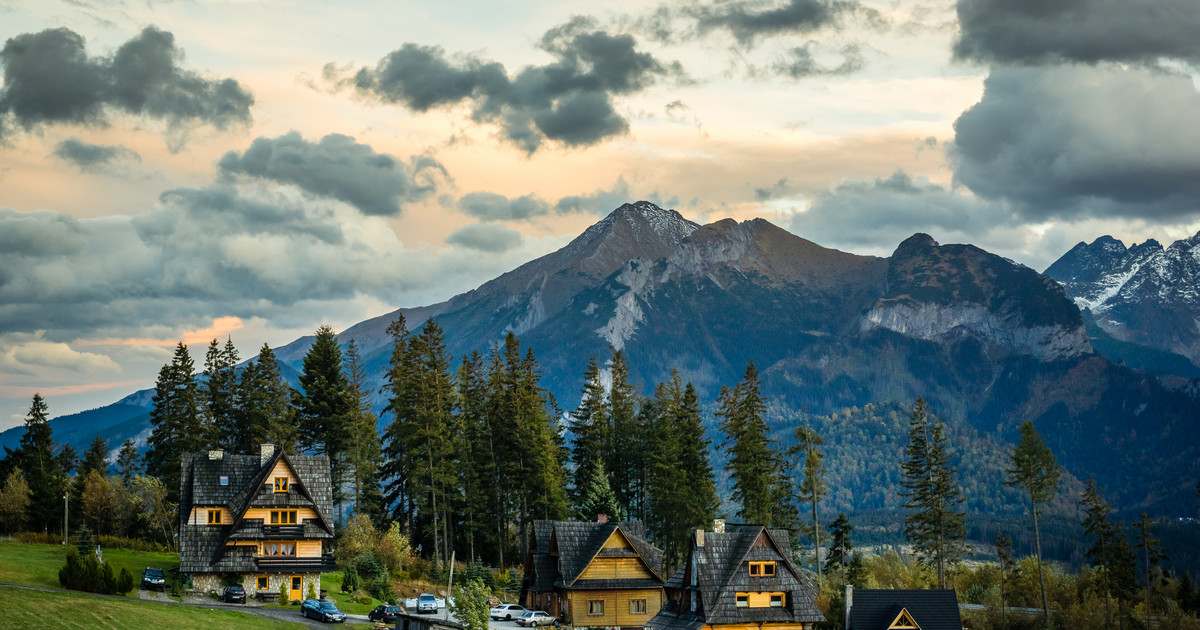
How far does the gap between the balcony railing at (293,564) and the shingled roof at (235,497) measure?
98 centimetres

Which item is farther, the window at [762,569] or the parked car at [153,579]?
the window at [762,569]

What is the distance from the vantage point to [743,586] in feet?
254

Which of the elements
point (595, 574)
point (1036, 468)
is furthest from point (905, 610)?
point (1036, 468)

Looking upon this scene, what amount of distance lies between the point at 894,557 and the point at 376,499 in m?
63.5

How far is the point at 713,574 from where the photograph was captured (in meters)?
77.1

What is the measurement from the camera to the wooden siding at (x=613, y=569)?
84.8 meters

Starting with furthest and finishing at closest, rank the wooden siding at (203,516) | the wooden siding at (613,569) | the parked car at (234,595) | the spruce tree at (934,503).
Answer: the spruce tree at (934,503) < the wooden siding at (613,569) < the wooden siding at (203,516) < the parked car at (234,595)

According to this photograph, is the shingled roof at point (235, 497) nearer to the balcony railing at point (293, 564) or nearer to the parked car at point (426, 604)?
the balcony railing at point (293, 564)

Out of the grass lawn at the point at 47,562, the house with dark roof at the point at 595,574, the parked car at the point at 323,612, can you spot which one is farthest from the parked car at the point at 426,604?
the grass lawn at the point at 47,562

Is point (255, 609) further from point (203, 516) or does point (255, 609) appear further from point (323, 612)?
point (203, 516)

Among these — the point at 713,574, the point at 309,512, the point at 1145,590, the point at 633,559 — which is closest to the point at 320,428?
the point at 309,512

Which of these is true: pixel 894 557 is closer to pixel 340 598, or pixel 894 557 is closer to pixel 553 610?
pixel 553 610

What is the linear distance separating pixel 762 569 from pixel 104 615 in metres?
44.7

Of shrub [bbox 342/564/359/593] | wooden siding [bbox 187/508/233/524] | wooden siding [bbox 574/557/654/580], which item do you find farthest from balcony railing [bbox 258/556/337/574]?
wooden siding [bbox 574/557/654/580]
